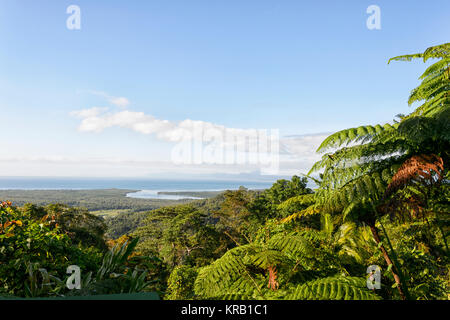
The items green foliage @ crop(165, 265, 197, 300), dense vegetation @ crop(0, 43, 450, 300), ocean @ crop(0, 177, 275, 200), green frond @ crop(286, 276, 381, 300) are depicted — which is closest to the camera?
green frond @ crop(286, 276, 381, 300)

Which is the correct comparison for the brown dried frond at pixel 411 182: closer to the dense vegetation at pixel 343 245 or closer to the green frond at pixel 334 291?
the dense vegetation at pixel 343 245

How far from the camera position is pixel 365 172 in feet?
6.86

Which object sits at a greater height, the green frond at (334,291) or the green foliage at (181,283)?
the green frond at (334,291)

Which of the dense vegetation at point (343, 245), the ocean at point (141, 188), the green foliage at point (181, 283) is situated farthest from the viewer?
the ocean at point (141, 188)

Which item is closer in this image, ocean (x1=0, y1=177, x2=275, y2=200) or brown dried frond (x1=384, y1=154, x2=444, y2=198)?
brown dried frond (x1=384, y1=154, x2=444, y2=198)

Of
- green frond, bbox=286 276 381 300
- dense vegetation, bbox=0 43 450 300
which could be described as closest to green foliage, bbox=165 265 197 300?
dense vegetation, bbox=0 43 450 300

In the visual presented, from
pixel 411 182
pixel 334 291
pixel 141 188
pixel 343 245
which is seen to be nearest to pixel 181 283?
pixel 343 245

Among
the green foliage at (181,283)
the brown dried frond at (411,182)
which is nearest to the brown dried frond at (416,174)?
the brown dried frond at (411,182)

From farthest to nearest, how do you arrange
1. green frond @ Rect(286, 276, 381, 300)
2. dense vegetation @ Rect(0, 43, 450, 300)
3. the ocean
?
1. the ocean
2. dense vegetation @ Rect(0, 43, 450, 300)
3. green frond @ Rect(286, 276, 381, 300)

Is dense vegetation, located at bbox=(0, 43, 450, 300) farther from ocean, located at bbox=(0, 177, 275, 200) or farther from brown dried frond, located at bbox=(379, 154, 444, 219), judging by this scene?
ocean, located at bbox=(0, 177, 275, 200)

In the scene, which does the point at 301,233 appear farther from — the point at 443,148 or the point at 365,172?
the point at 443,148

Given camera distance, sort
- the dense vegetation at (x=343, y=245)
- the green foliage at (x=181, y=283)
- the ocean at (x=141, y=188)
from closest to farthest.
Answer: the dense vegetation at (x=343, y=245), the green foliage at (x=181, y=283), the ocean at (x=141, y=188)

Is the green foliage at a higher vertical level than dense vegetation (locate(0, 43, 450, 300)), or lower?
lower
